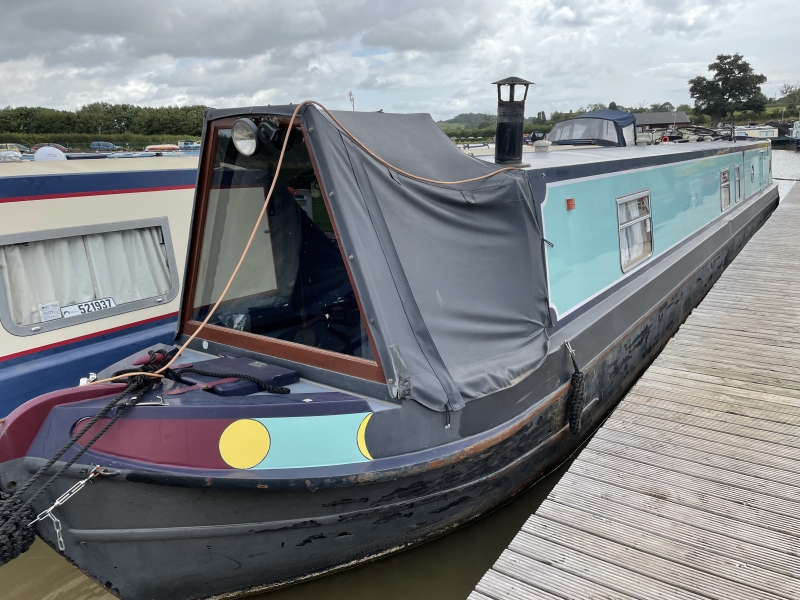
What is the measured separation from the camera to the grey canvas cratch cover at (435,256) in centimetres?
261

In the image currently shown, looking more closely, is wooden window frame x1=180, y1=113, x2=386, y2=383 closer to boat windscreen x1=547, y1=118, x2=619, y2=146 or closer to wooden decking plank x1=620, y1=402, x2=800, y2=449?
wooden decking plank x1=620, y1=402, x2=800, y2=449

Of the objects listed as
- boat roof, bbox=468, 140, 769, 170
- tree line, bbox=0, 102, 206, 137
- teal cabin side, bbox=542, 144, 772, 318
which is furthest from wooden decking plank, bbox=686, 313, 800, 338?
tree line, bbox=0, 102, 206, 137

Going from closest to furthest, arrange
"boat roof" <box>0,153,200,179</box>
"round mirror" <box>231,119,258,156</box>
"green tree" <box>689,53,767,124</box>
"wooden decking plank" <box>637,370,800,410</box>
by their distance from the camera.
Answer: "round mirror" <box>231,119,258,156</box> → "wooden decking plank" <box>637,370,800,410</box> → "boat roof" <box>0,153,200,179</box> → "green tree" <box>689,53,767,124</box>

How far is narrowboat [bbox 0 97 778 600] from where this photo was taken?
2523mm

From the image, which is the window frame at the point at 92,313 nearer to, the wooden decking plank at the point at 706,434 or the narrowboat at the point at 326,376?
the narrowboat at the point at 326,376

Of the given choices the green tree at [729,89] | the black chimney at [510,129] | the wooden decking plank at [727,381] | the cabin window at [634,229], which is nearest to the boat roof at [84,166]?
the black chimney at [510,129]

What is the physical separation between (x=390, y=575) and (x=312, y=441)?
119 cm

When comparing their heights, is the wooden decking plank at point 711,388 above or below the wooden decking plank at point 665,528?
above

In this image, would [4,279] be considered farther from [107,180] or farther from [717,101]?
[717,101]

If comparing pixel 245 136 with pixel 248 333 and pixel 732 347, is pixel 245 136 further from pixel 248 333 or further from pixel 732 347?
pixel 732 347

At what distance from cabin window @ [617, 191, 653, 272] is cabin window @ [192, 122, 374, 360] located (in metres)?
2.66

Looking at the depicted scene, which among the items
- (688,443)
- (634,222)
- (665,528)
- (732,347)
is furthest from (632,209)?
(665,528)

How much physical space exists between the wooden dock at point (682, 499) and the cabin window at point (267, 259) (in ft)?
4.91

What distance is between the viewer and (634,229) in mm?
5059
